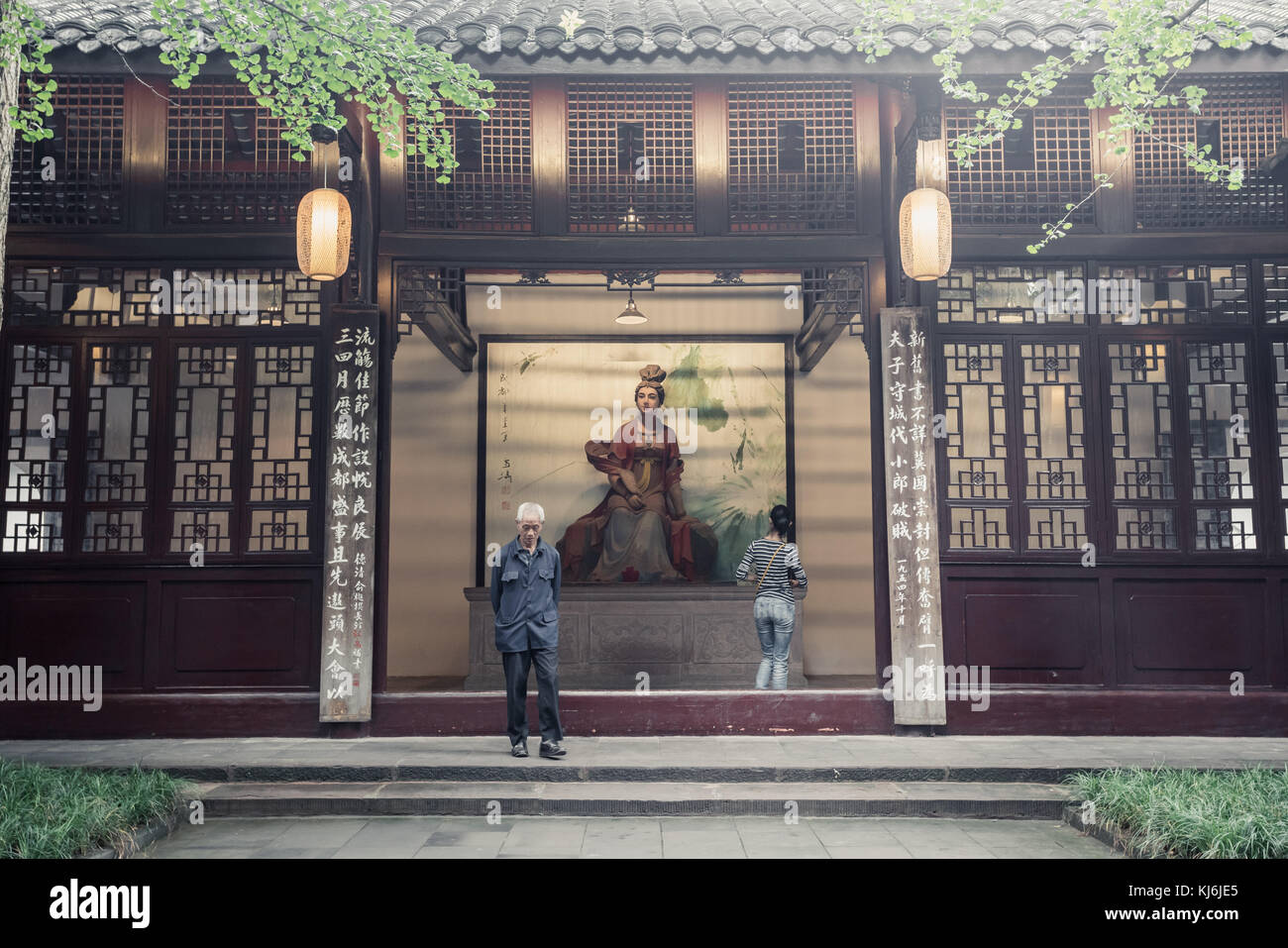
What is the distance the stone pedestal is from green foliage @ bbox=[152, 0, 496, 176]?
4.82m

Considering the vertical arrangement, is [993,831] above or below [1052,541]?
below

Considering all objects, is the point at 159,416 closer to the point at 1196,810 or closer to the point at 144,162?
the point at 144,162

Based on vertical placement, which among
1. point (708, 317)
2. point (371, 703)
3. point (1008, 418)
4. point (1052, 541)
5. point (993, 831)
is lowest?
point (993, 831)

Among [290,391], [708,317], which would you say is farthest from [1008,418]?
[290,391]

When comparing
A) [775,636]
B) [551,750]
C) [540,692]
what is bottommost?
[551,750]

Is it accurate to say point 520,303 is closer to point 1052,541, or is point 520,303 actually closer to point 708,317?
point 708,317

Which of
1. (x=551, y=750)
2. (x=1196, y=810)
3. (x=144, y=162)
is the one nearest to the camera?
(x=1196, y=810)

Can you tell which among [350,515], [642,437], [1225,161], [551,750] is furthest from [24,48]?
[1225,161]

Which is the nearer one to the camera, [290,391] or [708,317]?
[290,391]

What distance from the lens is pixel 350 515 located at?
314 inches

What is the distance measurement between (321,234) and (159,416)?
2.14 m

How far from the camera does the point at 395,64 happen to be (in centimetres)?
683

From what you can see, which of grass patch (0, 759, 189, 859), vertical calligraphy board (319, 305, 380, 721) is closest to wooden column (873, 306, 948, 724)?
vertical calligraphy board (319, 305, 380, 721)

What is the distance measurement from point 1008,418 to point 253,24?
6020mm
